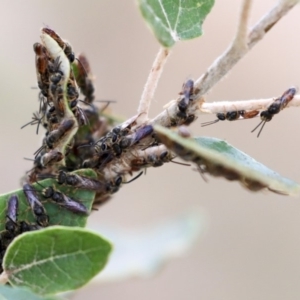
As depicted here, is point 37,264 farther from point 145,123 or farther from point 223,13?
point 223,13

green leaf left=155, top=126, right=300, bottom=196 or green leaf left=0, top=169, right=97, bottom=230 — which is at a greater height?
green leaf left=155, top=126, right=300, bottom=196

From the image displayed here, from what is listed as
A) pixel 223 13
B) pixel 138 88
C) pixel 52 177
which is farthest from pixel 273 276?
pixel 52 177

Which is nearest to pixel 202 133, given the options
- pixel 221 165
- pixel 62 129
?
pixel 62 129

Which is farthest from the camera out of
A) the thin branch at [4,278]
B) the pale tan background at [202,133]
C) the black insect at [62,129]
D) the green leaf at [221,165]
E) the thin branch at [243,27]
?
the pale tan background at [202,133]

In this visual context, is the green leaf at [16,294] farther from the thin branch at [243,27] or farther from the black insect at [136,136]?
the thin branch at [243,27]

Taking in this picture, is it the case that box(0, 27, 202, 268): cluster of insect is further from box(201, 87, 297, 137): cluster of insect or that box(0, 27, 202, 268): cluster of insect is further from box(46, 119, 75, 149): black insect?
box(201, 87, 297, 137): cluster of insect

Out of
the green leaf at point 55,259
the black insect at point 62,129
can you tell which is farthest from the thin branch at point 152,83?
the green leaf at point 55,259

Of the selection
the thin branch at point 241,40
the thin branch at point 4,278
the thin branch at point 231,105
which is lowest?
the thin branch at point 4,278

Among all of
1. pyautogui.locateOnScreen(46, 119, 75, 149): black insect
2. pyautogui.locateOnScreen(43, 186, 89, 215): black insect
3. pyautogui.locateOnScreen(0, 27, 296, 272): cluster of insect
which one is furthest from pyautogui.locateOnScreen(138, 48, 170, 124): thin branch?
pyautogui.locateOnScreen(43, 186, 89, 215): black insect
